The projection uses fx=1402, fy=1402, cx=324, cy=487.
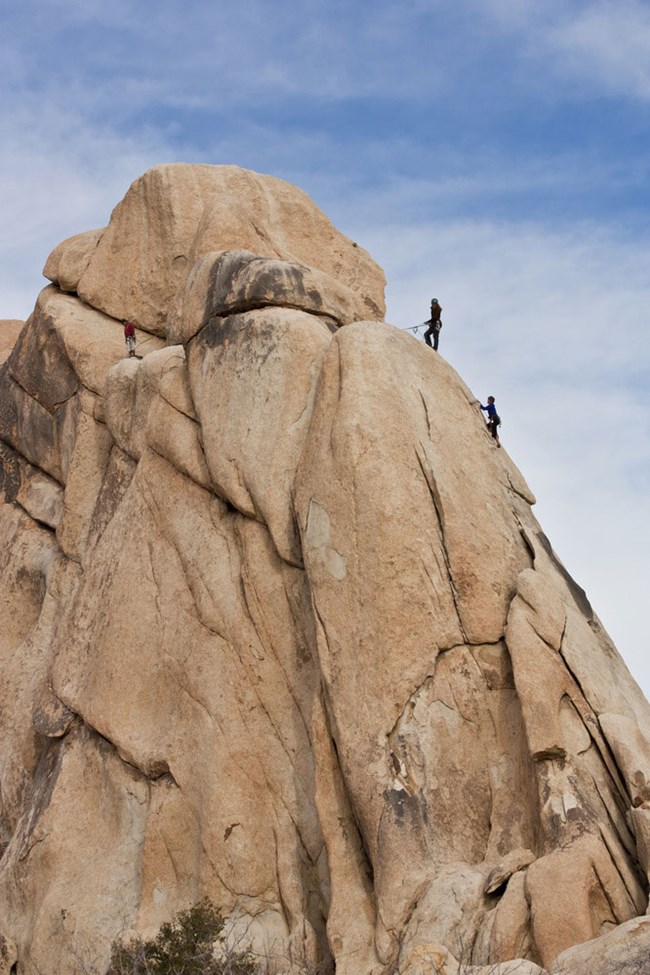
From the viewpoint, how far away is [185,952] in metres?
22.1

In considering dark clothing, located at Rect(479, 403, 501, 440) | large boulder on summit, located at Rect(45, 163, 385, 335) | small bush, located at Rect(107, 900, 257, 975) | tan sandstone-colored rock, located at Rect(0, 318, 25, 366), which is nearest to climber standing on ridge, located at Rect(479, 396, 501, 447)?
dark clothing, located at Rect(479, 403, 501, 440)

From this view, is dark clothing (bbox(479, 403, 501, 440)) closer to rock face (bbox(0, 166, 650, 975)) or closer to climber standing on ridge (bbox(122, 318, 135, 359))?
rock face (bbox(0, 166, 650, 975))

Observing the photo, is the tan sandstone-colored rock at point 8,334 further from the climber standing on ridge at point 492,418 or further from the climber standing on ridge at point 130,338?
the climber standing on ridge at point 492,418

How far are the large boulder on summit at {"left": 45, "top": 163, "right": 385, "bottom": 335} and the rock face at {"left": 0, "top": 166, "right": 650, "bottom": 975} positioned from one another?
1546 mm

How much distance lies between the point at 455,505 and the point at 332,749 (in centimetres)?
460

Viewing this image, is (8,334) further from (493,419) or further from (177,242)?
(493,419)

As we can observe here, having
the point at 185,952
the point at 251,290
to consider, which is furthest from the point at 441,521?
the point at 185,952

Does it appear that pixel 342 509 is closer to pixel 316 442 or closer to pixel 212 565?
pixel 316 442

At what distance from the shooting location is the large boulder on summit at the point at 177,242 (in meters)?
33.2

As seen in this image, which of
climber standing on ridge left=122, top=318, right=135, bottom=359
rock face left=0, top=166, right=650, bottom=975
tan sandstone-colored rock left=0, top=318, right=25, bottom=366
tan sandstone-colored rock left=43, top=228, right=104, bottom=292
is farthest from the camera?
tan sandstone-colored rock left=0, top=318, right=25, bottom=366

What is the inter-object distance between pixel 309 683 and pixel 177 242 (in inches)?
513

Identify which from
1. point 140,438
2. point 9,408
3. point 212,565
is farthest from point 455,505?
point 9,408

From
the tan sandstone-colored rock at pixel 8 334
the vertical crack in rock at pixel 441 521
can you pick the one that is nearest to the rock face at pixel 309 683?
the vertical crack in rock at pixel 441 521

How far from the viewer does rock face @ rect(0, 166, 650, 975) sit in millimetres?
20953
